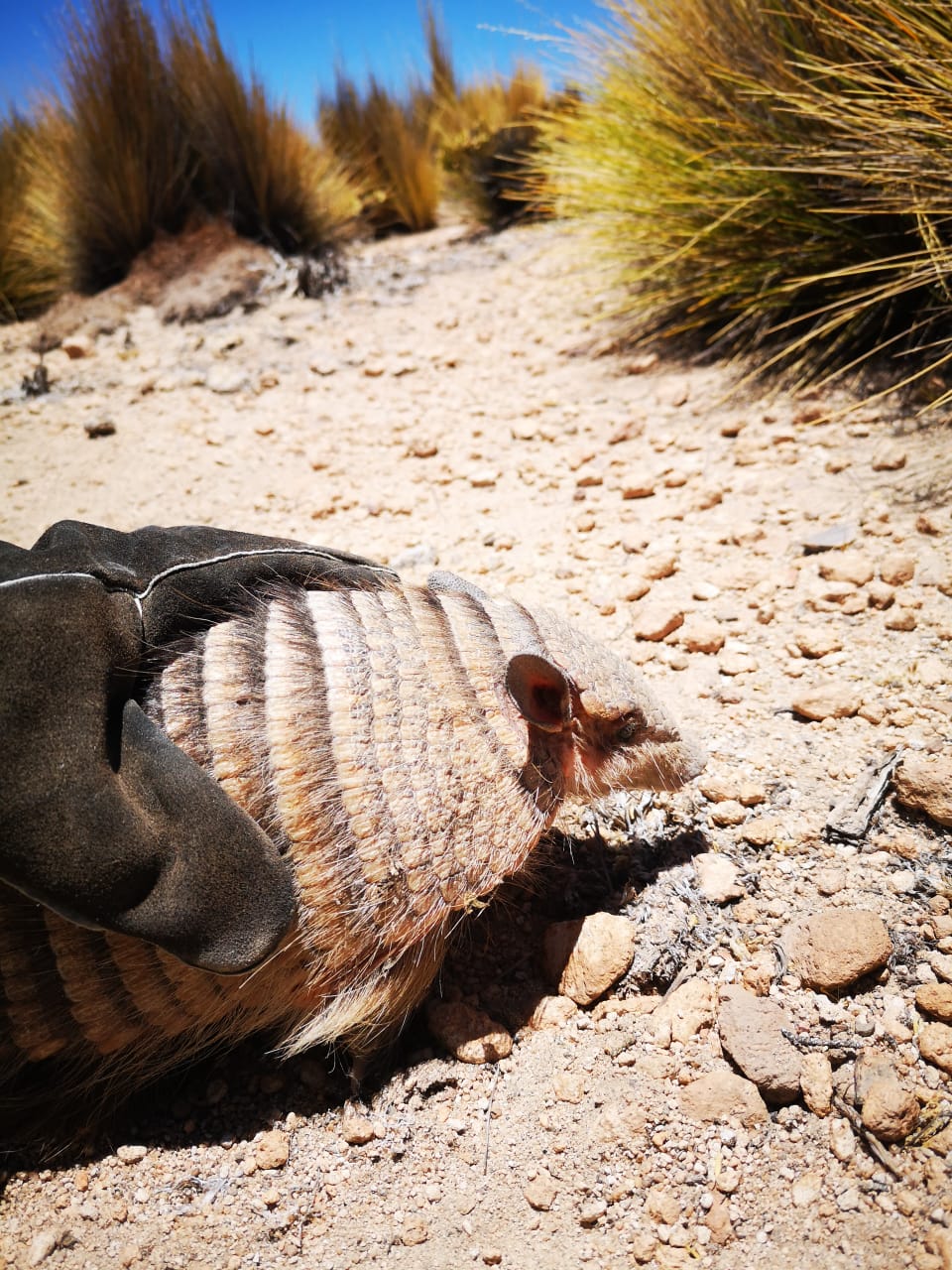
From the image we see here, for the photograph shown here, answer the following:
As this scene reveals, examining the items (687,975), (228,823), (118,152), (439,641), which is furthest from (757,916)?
(118,152)

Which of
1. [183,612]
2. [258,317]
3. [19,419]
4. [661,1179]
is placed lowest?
[661,1179]

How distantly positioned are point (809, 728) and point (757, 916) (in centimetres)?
62

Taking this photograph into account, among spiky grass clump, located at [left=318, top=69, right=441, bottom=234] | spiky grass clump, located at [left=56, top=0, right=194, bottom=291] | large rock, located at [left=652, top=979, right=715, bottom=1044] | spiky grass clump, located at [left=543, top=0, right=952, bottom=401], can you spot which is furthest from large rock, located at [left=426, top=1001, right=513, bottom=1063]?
spiky grass clump, located at [left=318, top=69, right=441, bottom=234]

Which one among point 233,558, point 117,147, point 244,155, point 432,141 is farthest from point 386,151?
point 233,558

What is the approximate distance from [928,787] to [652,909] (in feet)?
2.37

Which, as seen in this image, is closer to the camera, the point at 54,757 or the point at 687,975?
the point at 54,757

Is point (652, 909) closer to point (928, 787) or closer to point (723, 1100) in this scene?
point (723, 1100)

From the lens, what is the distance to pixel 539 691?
1766mm

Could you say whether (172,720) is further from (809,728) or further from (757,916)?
(809,728)

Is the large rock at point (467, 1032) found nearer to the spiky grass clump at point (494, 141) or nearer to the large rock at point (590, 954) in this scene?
the large rock at point (590, 954)

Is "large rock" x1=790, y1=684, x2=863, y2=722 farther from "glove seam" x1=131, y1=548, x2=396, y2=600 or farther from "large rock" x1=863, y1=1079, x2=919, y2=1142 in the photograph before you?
"glove seam" x1=131, y1=548, x2=396, y2=600

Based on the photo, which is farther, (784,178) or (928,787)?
(784,178)

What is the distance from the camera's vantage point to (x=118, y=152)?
596 cm

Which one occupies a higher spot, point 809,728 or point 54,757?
point 54,757
